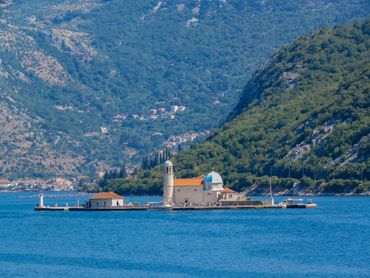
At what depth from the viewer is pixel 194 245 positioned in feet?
431

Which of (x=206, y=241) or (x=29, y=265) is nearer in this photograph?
(x=29, y=265)

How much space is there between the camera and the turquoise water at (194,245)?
112 m

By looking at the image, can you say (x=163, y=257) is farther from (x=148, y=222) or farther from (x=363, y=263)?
(x=148, y=222)

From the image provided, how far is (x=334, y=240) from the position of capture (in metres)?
133

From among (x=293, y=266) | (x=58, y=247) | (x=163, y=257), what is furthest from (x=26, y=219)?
(x=293, y=266)

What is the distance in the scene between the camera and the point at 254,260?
383ft

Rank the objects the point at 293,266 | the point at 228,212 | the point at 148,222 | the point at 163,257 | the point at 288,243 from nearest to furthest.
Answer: the point at 293,266
the point at 163,257
the point at 288,243
the point at 148,222
the point at 228,212

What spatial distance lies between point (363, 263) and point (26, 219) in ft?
287

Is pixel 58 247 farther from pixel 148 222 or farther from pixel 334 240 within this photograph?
pixel 148 222

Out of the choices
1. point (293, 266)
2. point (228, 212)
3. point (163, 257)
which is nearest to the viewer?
point (293, 266)

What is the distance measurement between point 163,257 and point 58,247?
1622 cm

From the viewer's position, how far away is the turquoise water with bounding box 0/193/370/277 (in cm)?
11188

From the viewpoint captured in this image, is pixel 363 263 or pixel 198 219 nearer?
pixel 363 263

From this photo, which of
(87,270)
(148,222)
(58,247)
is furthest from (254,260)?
(148,222)
